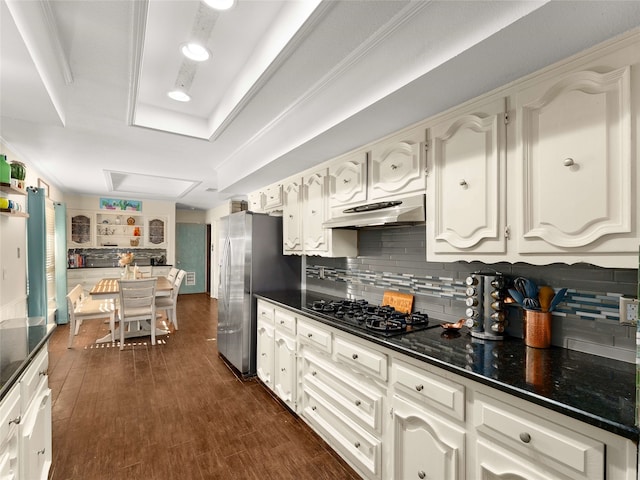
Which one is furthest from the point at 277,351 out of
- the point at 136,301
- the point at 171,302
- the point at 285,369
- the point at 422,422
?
the point at 171,302

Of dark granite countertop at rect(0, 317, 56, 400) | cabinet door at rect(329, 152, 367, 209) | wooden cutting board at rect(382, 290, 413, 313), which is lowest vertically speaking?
dark granite countertop at rect(0, 317, 56, 400)

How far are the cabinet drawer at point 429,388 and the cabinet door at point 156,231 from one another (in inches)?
291

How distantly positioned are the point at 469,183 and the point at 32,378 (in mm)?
2338

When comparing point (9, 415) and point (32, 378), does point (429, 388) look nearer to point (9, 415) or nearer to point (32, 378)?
point (9, 415)

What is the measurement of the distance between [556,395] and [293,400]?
1.93 metres

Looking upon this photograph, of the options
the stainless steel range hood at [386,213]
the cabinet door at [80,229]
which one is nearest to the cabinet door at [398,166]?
the stainless steel range hood at [386,213]

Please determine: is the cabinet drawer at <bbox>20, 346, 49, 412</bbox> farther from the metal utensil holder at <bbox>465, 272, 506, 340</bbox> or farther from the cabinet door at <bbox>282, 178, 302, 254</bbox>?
the metal utensil holder at <bbox>465, 272, 506, 340</bbox>

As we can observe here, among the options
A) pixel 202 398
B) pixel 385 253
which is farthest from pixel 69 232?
pixel 385 253

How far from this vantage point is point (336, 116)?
2.03 metres

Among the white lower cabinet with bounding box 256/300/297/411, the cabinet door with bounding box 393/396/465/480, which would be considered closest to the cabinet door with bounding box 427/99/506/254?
the cabinet door with bounding box 393/396/465/480

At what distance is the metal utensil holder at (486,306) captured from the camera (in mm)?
1714

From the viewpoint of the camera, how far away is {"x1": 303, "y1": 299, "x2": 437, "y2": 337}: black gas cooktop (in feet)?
6.19

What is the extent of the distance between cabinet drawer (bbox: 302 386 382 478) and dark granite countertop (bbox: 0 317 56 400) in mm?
1641

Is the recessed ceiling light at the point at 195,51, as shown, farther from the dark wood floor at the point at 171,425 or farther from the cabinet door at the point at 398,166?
the dark wood floor at the point at 171,425
